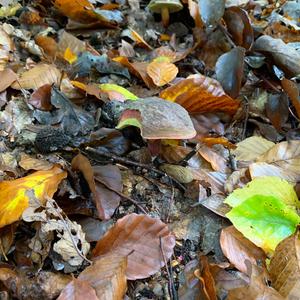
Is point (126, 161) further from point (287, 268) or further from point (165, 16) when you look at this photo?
point (165, 16)

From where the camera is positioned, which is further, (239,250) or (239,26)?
(239,26)

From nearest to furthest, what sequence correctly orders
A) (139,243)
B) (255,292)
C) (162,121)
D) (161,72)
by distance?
1. (255,292)
2. (139,243)
3. (162,121)
4. (161,72)

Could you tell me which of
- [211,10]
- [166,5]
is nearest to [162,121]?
[211,10]

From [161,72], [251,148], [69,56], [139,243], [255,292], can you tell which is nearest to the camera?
[255,292]

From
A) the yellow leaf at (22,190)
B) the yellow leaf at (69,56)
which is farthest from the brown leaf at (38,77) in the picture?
the yellow leaf at (22,190)

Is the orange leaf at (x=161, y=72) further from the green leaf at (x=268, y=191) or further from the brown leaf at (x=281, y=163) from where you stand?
the green leaf at (x=268, y=191)

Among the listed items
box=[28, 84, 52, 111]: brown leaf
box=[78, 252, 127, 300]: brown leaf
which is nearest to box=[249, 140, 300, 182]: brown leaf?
box=[78, 252, 127, 300]: brown leaf
